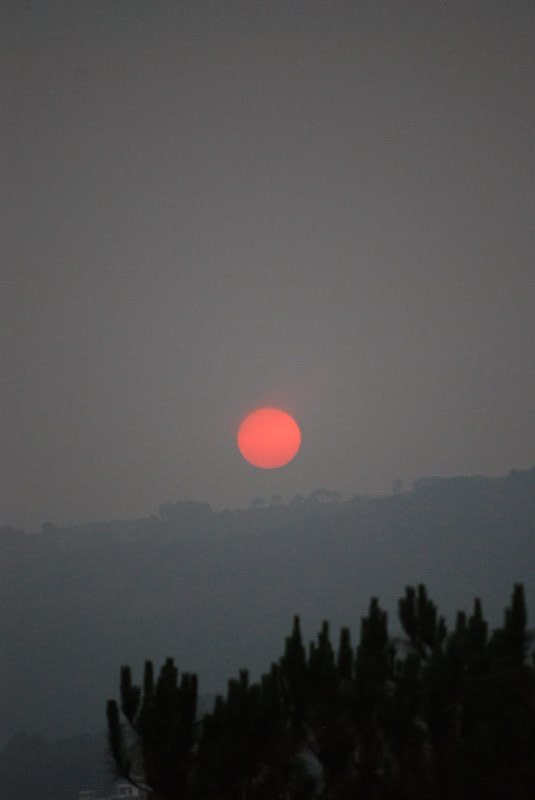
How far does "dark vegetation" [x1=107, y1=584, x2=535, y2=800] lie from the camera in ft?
48.8

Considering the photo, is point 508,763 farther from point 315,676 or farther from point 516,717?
point 315,676

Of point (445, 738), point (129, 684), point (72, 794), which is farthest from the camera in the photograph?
point (72, 794)

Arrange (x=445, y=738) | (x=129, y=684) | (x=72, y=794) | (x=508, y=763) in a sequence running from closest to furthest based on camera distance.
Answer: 1. (x=508, y=763)
2. (x=445, y=738)
3. (x=129, y=684)
4. (x=72, y=794)

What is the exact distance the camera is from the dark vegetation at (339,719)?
14.9 m

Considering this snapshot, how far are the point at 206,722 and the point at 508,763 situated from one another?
5219 millimetres

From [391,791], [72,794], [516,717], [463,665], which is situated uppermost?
A: [72,794]

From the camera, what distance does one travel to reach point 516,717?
14.5 m

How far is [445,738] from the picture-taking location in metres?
15.4

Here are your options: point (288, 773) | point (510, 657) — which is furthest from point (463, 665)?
point (288, 773)

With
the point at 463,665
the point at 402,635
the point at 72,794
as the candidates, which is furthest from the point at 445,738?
the point at 72,794

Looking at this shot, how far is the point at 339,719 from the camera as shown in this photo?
1592 centimetres

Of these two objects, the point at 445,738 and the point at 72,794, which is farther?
the point at 72,794

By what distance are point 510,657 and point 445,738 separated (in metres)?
1.77

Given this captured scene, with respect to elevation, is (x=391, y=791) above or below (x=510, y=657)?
below
